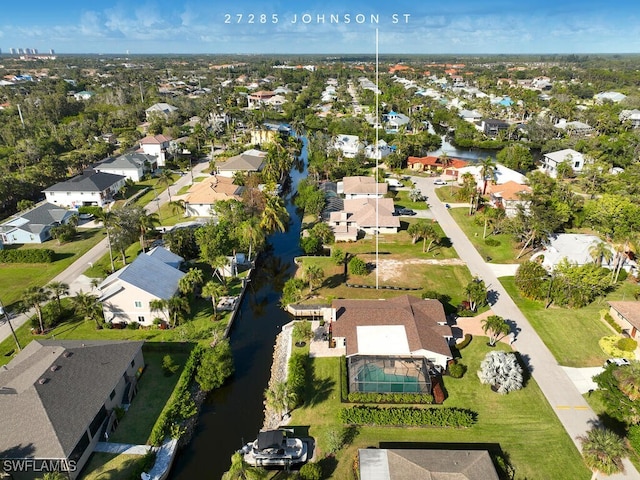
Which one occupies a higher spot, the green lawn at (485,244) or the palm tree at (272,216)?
the palm tree at (272,216)

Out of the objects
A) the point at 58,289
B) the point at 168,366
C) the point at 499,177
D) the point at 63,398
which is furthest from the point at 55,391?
the point at 499,177

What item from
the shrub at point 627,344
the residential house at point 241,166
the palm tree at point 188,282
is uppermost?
the residential house at point 241,166

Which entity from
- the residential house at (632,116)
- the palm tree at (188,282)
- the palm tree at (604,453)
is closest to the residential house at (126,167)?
the palm tree at (188,282)

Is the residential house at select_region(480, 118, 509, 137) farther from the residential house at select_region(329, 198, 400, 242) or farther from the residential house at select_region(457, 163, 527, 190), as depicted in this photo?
the residential house at select_region(329, 198, 400, 242)

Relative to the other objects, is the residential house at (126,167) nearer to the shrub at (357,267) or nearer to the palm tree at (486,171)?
the shrub at (357,267)

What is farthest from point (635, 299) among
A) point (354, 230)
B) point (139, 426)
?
point (139, 426)

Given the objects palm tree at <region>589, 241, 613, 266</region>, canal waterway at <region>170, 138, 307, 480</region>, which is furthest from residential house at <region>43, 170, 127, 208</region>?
palm tree at <region>589, 241, 613, 266</region>
